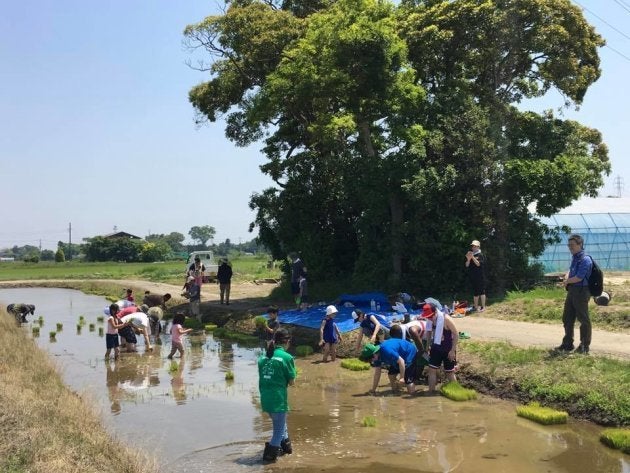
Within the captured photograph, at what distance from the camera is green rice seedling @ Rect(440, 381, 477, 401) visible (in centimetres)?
1035

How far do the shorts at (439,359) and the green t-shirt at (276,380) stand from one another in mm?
3763

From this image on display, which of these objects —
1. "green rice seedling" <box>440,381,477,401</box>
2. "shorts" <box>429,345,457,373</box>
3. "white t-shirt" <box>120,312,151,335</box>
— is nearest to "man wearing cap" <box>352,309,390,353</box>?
"shorts" <box>429,345,457,373</box>

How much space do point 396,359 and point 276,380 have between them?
11.8 ft

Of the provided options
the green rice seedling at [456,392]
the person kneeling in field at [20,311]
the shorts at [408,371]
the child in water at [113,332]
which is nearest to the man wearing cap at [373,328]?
the shorts at [408,371]

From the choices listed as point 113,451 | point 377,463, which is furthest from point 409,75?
point 113,451

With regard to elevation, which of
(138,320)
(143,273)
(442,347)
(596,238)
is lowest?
(138,320)

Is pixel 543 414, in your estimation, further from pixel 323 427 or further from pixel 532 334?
pixel 532 334

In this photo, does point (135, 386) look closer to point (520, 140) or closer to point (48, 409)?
point (48, 409)

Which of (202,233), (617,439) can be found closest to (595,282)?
(617,439)

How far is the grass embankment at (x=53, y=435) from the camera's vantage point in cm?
610

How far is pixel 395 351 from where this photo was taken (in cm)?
1082

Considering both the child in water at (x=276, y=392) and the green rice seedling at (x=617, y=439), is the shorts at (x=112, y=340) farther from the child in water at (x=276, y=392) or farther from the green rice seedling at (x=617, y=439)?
the green rice seedling at (x=617, y=439)

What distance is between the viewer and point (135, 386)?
12.6 m

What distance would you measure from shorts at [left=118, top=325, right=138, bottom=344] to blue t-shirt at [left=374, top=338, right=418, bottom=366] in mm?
8254
